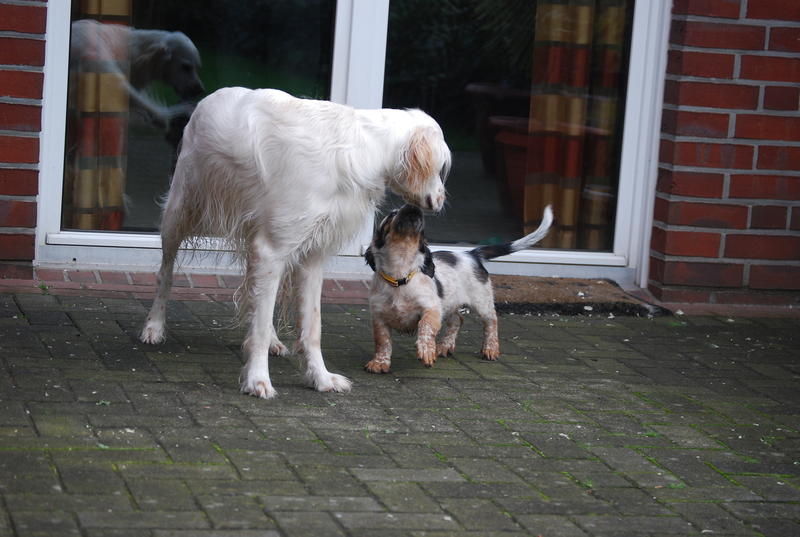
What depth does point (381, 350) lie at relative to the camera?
218 inches

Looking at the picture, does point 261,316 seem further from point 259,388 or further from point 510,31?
point 510,31

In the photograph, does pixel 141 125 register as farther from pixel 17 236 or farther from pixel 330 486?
pixel 330 486

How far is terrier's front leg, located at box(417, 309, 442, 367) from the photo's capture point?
17.6 feet

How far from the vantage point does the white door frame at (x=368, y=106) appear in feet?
23.2

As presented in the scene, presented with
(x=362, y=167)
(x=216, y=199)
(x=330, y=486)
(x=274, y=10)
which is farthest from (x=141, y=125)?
(x=330, y=486)

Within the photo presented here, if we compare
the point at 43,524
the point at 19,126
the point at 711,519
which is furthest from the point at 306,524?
the point at 19,126

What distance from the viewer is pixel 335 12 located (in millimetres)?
7398

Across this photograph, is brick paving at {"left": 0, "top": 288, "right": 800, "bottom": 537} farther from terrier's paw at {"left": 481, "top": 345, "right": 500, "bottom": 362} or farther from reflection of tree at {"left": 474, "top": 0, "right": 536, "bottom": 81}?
reflection of tree at {"left": 474, "top": 0, "right": 536, "bottom": 81}

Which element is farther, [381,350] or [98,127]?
[98,127]

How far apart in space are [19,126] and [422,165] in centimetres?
291

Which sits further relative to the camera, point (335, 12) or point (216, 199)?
point (335, 12)

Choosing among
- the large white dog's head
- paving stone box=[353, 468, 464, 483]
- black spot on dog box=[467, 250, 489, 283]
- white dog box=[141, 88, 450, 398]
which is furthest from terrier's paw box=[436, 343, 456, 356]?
paving stone box=[353, 468, 464, 483]

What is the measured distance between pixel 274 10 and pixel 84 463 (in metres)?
4.13

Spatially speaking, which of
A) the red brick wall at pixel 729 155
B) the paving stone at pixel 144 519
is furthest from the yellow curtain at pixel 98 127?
the paving stone at pixel 144 519
